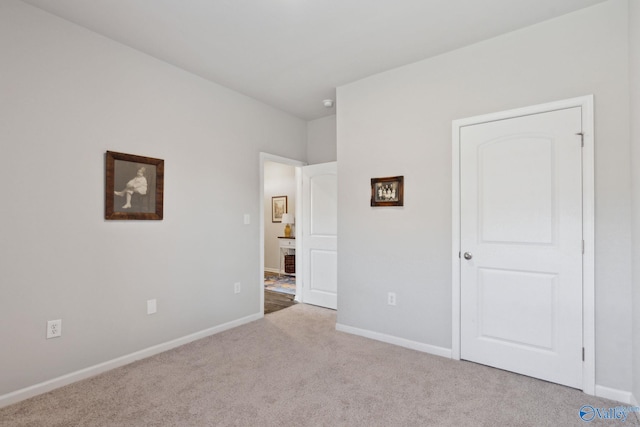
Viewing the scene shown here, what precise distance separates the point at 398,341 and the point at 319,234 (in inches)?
71.0

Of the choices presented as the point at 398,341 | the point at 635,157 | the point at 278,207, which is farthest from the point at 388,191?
the point at 278,207

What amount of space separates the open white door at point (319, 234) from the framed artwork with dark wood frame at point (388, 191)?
101 cm

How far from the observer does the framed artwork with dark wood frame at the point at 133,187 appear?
2.60 meters

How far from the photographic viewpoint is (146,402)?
6.93 feet

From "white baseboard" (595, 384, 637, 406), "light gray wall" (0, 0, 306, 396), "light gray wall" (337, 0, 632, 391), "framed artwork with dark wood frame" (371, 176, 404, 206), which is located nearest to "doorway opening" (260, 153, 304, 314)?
"light gray wall" (0, 0, 306, 396)

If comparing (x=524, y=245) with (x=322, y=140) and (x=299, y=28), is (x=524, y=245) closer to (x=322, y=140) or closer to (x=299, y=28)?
(x=299, y=28)

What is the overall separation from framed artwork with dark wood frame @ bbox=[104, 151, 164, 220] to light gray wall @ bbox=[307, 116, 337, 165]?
7.27 ft

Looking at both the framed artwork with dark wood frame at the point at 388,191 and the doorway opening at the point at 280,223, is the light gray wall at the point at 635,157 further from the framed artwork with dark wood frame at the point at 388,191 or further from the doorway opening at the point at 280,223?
the doorway opening at the point at 280,223

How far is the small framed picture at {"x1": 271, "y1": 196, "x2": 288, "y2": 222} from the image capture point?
6.90 m

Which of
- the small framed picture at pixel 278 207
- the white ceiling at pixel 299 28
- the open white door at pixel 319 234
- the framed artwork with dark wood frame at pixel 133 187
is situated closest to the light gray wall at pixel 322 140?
the open white door at pixel 319 234

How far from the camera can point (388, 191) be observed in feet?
10.3

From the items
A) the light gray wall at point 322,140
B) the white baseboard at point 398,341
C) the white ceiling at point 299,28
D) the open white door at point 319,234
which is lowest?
the white baseboard at point 398,341

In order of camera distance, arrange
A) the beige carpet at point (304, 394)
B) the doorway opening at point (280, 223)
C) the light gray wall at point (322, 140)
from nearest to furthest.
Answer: the beige carpet at point (304, 394)
the light gray wall at point (322, 140)
the doorway opening at point (280, 223)

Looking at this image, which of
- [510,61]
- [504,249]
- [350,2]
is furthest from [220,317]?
[510,61]
